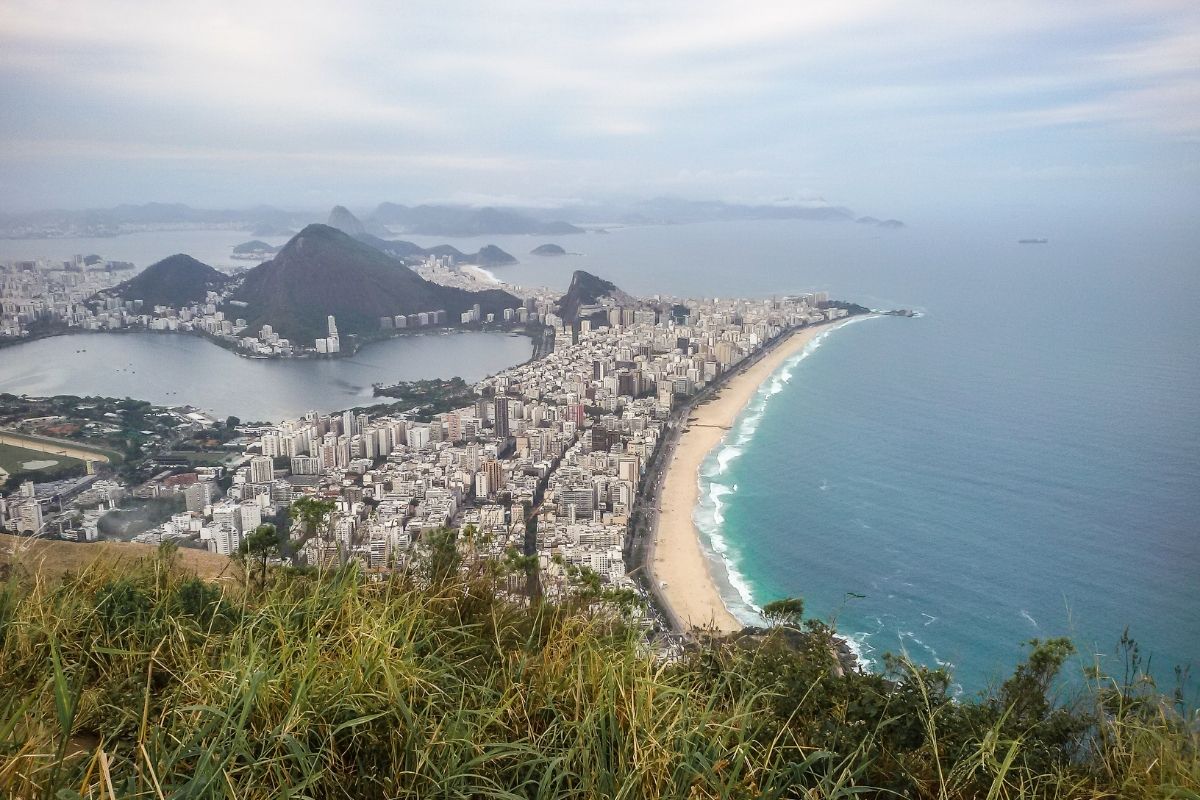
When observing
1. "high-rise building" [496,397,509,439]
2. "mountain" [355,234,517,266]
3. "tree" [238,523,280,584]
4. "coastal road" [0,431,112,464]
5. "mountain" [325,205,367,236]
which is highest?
"mountain" [325,205,367,236]

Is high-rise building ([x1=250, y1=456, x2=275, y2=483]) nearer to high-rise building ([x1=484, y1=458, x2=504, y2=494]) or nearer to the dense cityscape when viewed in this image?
the dense cityscape

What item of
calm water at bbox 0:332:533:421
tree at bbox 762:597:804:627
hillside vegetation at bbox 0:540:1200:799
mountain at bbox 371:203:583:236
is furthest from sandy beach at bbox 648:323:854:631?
mountain at bbox 371:203:583:236

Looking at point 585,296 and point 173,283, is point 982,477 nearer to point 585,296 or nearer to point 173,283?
A: point 585,296

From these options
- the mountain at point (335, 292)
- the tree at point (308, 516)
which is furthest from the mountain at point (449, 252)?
the tree at point (308, 516)

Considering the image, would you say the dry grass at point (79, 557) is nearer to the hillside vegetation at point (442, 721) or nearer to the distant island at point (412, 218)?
the hillside vegetation at point (442, 721)

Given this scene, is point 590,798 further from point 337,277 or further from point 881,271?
point 881,271

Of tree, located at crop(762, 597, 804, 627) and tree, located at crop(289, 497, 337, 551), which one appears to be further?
tree, located at crop(762, 597, 804, 627)
